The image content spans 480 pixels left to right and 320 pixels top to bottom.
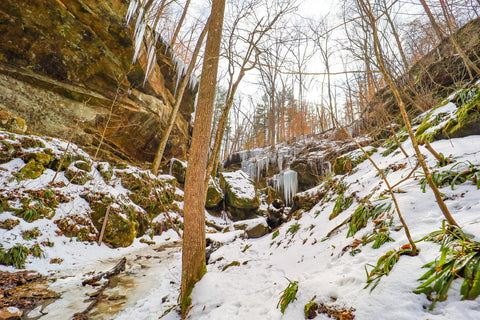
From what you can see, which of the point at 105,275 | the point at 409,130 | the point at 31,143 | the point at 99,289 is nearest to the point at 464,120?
the point at 409,130

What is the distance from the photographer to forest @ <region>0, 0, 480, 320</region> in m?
1.71

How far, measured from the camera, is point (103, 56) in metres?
7.96

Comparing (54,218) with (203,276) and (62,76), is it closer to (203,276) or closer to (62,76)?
(203,276)

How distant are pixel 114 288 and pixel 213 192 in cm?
792

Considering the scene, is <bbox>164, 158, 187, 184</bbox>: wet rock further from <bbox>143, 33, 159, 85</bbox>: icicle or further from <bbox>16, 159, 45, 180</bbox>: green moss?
<bbox>16, 159, 45, 180</bbox>: green moss

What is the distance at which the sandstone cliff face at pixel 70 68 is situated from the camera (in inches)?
263

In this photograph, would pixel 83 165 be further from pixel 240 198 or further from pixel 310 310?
pixel 310 310

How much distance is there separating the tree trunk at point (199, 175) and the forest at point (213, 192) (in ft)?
0.07

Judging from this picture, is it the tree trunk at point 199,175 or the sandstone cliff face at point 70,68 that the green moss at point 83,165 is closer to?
the sandstone cliff face at point 70,68

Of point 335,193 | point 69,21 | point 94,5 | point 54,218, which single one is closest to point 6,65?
point 69,21

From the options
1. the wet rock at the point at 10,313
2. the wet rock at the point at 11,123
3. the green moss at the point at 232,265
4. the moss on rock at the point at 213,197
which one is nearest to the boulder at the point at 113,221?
the wet rock at the point at 11,123

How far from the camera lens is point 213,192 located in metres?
11.5

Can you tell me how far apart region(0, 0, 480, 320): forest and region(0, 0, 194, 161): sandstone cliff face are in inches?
1.8

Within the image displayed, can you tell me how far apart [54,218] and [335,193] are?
7.30 meters
